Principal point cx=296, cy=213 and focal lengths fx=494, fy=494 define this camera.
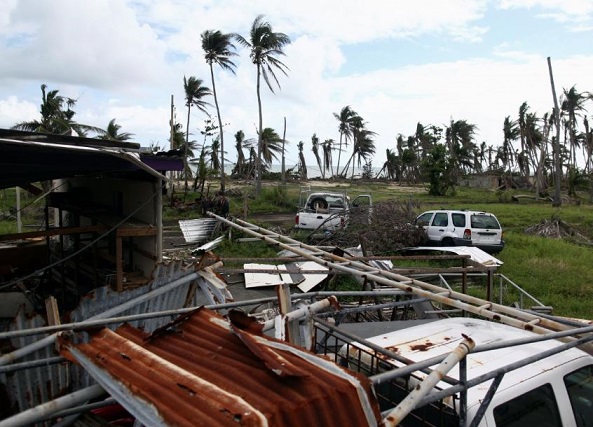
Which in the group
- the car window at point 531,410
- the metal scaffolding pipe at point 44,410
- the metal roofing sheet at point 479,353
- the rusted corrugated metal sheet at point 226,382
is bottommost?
the car window at point 531,410

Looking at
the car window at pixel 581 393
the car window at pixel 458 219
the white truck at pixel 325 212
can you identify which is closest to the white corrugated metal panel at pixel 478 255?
the car window at pixel 458 219

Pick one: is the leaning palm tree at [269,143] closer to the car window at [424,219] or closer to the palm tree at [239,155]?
the palm tree at [239,155]

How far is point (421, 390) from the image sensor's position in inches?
77.8

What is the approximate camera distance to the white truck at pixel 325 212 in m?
15.7

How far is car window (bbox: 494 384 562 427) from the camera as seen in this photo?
10.3ft

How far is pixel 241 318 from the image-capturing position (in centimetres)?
237

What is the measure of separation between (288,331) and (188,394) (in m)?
0.75

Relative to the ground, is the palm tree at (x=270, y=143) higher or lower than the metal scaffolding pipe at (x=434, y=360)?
higher

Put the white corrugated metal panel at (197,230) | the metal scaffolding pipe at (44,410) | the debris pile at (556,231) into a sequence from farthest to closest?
the debris pile at (556,231) < the white corrugated metal panel at (197,230) < the metal scaffolding pipe at (44,410)

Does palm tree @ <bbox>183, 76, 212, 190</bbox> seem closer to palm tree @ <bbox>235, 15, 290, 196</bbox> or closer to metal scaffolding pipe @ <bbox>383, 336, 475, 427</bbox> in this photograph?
palm tree @ <bbox>235, 15, 290, 196</bbox>

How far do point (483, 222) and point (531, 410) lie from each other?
40.5 feet

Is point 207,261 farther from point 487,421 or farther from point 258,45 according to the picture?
point 258,45

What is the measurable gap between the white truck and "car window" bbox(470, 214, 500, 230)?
3.18 metres

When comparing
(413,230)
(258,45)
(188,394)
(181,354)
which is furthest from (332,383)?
(258,45)
